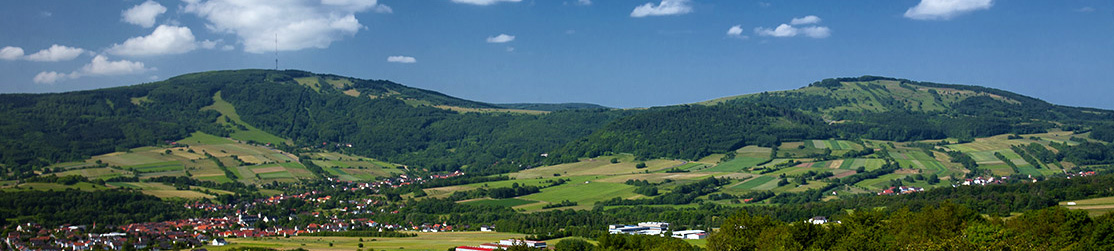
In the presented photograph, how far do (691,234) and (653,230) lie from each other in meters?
4.56

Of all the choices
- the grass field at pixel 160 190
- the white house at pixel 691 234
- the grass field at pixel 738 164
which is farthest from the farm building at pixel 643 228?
the grass field at pixel 160 190

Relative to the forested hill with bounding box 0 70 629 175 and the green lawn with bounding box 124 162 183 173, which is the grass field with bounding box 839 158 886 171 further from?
the green lawn with bounding box 124 162 183 173

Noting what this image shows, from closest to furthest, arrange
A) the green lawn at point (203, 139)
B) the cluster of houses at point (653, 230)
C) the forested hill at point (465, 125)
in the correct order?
the cluster of houses at point (653, 230), the forested hill at point (465, 125), the green lawn at point (203, 139)

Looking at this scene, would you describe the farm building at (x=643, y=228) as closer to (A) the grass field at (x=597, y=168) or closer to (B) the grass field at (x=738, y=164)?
(B) the grass field at (x=738, y=164)

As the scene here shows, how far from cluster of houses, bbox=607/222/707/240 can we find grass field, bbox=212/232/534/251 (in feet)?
27.5

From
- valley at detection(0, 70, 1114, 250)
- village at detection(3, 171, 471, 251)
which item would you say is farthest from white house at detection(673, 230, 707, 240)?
village at detection(3, 171, 471, 251)

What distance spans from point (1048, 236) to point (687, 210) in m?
44.0

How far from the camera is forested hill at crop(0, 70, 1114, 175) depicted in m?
139

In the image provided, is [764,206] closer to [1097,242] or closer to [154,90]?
[1097,242]

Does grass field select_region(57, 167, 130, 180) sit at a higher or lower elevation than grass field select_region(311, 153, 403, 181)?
higher

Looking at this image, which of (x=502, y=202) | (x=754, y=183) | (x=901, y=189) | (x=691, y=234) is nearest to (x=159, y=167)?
(x=502, y=202)

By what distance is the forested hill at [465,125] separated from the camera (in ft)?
457

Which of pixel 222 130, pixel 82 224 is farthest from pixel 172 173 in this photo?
pixel 222 130

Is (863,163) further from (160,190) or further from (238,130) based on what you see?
(238,130)
